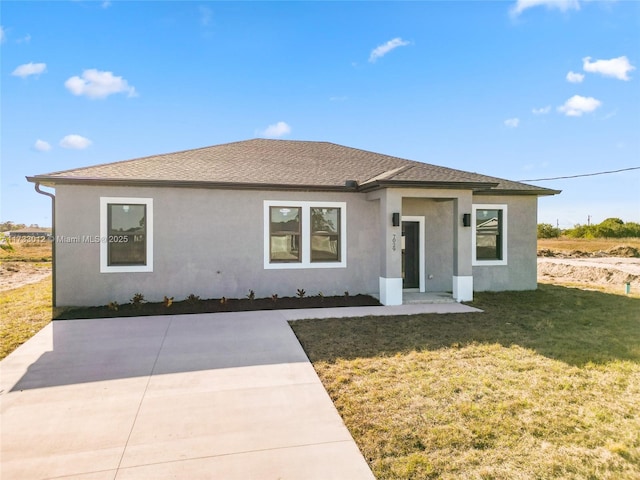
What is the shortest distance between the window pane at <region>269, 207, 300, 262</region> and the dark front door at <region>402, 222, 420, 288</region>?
345 centimetres

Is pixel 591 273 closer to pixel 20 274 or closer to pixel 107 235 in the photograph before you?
pixel 107 235

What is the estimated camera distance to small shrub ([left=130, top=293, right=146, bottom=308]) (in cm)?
853

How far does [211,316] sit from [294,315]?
1.92 meters

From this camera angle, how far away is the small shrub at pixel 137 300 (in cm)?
853

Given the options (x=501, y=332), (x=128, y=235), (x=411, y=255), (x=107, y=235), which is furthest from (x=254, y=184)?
(x=501, y=332)

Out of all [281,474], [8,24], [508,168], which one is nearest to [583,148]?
[508,168]

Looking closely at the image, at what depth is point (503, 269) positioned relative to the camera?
11375mm

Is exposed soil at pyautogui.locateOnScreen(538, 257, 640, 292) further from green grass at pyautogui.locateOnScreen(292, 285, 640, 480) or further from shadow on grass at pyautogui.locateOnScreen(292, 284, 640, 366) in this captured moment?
green grass at pyautogui.locateOnScreen(292, 285, 640, 480)

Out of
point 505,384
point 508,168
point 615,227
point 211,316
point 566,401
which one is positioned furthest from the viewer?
point 615,227

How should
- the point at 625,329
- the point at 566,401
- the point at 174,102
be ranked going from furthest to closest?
the point at 174,102 → the point at 625,329 → the point at 566,401

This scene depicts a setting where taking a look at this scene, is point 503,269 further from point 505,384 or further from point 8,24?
point 8,24

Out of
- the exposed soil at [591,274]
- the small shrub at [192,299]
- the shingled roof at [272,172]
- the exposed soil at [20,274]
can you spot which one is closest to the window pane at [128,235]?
the shingled roof at [272,172]

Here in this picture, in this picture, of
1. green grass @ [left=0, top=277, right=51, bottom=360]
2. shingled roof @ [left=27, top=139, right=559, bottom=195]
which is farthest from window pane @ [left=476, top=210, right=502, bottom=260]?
green grass @ [left=0, top=277, right=51, bottom=360]

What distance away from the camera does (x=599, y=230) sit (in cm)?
3434
